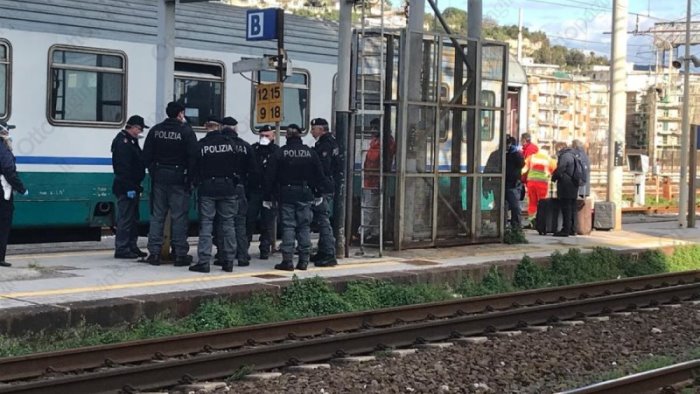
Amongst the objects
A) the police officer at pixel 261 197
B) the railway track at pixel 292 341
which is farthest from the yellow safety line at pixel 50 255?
the railway track at pixel 292 341

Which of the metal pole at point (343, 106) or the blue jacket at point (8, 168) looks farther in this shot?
the metal pole at point (343, 106)

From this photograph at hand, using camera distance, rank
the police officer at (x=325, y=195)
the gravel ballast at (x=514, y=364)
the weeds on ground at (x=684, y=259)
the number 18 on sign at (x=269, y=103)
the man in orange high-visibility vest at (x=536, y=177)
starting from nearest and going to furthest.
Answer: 1. the gravel ballast at (x=514, y=364)
2. the number 18 on sign at (x=269, y=103)
3. the police officer at (x=325, y=195)
4. the weeds on ground at (x=684, y=259)
5. the man in orange high-visibility vest at (x=536, y=177)

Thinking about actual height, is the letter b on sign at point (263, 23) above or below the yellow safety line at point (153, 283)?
above

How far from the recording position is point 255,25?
13.7 metres

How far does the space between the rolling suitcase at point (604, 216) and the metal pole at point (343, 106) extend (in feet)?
25.5

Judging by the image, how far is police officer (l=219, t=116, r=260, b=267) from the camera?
12.3 metres

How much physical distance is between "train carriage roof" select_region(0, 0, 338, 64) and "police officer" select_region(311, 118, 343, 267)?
3557 mm

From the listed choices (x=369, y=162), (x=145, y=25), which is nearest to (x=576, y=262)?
(x=369, y=162)

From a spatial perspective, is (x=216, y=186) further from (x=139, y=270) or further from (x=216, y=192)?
(x=139, y=270)

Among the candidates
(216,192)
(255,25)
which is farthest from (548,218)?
(216,192)

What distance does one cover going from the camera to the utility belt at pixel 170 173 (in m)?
12.3

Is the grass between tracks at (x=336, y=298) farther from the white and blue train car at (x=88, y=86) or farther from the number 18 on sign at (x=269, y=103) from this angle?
the white and blue train car at (x=88, y=86)

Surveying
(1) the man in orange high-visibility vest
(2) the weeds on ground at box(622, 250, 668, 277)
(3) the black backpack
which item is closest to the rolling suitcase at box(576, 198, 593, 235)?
(3) the black backpack

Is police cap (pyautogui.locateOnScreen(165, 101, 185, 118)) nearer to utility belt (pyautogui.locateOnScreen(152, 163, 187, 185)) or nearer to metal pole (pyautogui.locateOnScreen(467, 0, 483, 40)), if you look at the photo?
utility belt (pyautogui.locateOnScreen(152, 163, 187, 185))
